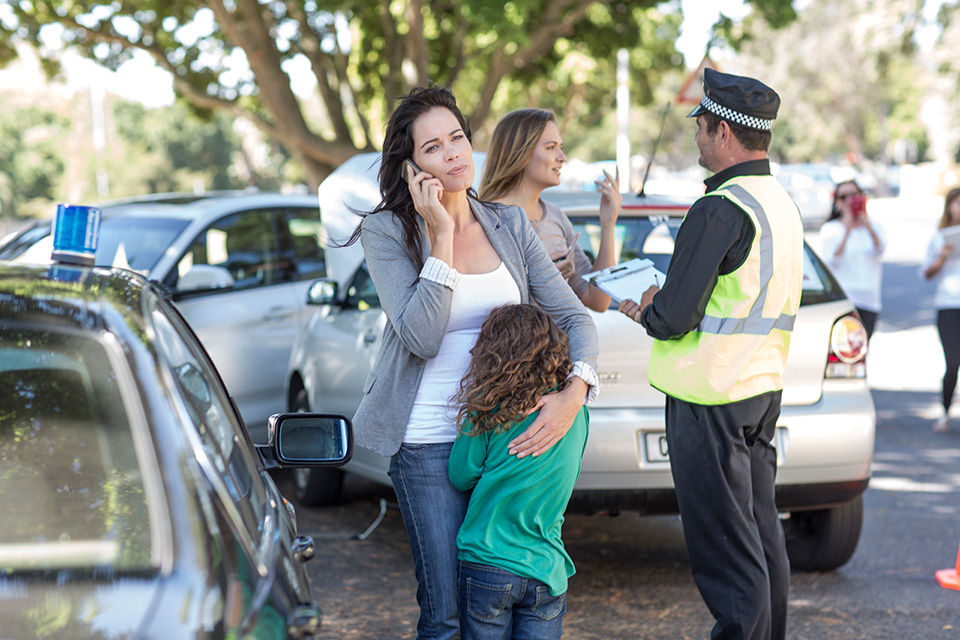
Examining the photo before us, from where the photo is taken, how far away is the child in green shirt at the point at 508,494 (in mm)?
2863

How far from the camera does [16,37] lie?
1730 centimetres

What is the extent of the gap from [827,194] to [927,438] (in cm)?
2137

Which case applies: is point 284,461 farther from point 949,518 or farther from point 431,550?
point 949,518

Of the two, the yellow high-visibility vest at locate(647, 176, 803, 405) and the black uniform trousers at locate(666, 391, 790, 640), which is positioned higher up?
the yellow high-visibility vest at locate(647, 176, 803, 405)

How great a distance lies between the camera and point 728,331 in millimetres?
3553

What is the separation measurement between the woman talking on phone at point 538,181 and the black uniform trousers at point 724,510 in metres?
0.76

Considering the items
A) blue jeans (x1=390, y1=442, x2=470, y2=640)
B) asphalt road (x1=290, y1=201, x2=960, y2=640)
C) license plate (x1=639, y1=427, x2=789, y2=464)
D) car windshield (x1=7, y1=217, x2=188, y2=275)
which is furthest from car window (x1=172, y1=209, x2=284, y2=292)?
blue jeans (x1=390, y1=442, x2=470, y2=640)

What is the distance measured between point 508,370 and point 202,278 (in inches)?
164

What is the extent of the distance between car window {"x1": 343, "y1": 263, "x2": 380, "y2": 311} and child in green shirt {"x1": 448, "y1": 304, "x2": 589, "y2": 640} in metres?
2.93

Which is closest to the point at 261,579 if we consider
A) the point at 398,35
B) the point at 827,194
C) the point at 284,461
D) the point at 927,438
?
the point at 284,461

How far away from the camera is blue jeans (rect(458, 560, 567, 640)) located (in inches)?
112

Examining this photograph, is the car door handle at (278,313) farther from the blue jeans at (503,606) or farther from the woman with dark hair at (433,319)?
the blue jeans at (503,606)

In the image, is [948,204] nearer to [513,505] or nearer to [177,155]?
[513,505]

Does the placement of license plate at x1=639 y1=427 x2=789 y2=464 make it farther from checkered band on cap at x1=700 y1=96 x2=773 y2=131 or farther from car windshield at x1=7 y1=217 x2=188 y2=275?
car windshield at x1=7 y1=217 x2=188 y2=275
